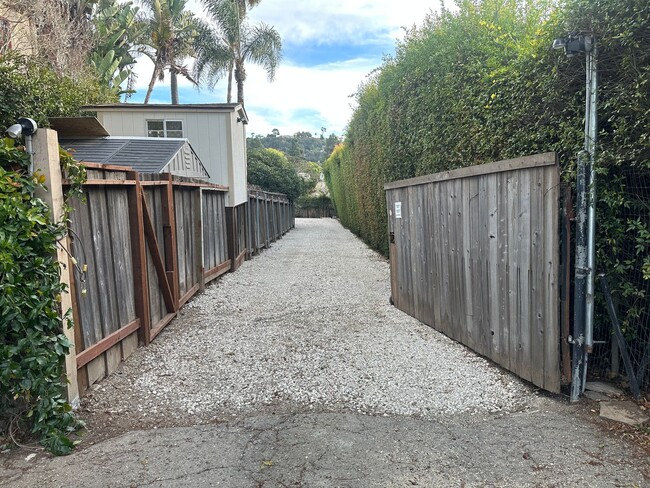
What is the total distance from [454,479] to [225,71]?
28619mm

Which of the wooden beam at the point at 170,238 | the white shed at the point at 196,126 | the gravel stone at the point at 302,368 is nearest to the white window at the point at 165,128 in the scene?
the white shed at the point at 196,126

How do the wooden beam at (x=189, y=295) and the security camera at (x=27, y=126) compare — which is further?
the wooden beam at (x=189, y=295)

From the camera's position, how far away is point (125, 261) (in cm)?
453

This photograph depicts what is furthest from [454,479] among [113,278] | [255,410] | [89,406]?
[113,278]

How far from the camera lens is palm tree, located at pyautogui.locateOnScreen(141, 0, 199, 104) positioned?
25531mm

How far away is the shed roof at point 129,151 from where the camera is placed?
7191 millimetres

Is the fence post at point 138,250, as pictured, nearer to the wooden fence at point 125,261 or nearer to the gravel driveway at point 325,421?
the wooden fence at point 125,261

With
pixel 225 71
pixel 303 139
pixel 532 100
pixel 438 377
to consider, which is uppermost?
pixel 303 139

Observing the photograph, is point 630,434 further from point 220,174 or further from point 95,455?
point 220,174

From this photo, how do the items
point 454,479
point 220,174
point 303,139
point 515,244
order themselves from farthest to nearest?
point 303,139 < point 220,174 < point 515,244 < point 454,479

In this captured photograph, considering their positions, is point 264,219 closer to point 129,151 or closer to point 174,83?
point 129,151

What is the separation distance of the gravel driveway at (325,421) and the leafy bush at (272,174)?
21268 millimetres

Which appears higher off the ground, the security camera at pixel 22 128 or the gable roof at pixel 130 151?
the gable roof at pixel 130 151

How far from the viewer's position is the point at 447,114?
5.93 metres
